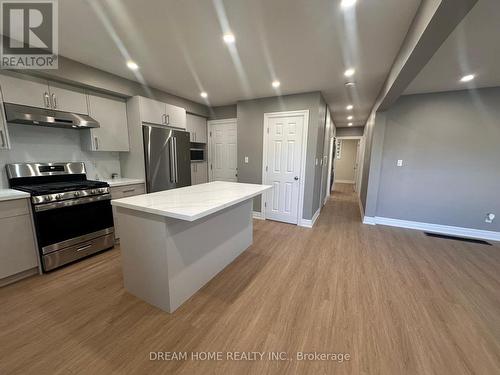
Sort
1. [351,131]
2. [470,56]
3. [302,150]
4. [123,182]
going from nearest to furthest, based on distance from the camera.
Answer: [470,56] < [123,182] < [302,150] < [351,131]

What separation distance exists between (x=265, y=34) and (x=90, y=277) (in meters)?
3.20

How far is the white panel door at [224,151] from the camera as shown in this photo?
4.84 m

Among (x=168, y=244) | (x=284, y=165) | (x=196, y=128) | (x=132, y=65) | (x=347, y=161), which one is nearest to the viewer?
(x=168, y=244)

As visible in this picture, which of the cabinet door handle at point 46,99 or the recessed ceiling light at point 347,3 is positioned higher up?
the recessed ceiling light at point 347,3

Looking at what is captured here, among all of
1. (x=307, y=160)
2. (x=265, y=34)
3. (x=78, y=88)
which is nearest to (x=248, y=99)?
(x=307, y=160)

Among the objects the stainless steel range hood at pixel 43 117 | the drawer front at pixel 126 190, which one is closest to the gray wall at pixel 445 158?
the drawer front at pixel 126 190

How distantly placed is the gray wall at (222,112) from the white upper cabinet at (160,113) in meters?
1.05

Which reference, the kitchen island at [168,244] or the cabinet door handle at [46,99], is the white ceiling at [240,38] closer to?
the cabinet door handle at [46,99]

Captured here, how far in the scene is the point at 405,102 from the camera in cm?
373

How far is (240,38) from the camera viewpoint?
6.74ft

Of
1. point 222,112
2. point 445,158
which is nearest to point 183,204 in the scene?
point 222,112

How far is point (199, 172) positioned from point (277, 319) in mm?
3810

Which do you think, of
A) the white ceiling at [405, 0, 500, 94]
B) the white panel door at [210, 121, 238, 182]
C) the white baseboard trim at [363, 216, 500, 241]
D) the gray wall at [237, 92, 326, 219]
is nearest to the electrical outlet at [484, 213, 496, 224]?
the white baseboard trim at [363, 216, 500, 241]

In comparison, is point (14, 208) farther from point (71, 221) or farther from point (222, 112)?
point (222, 112)
